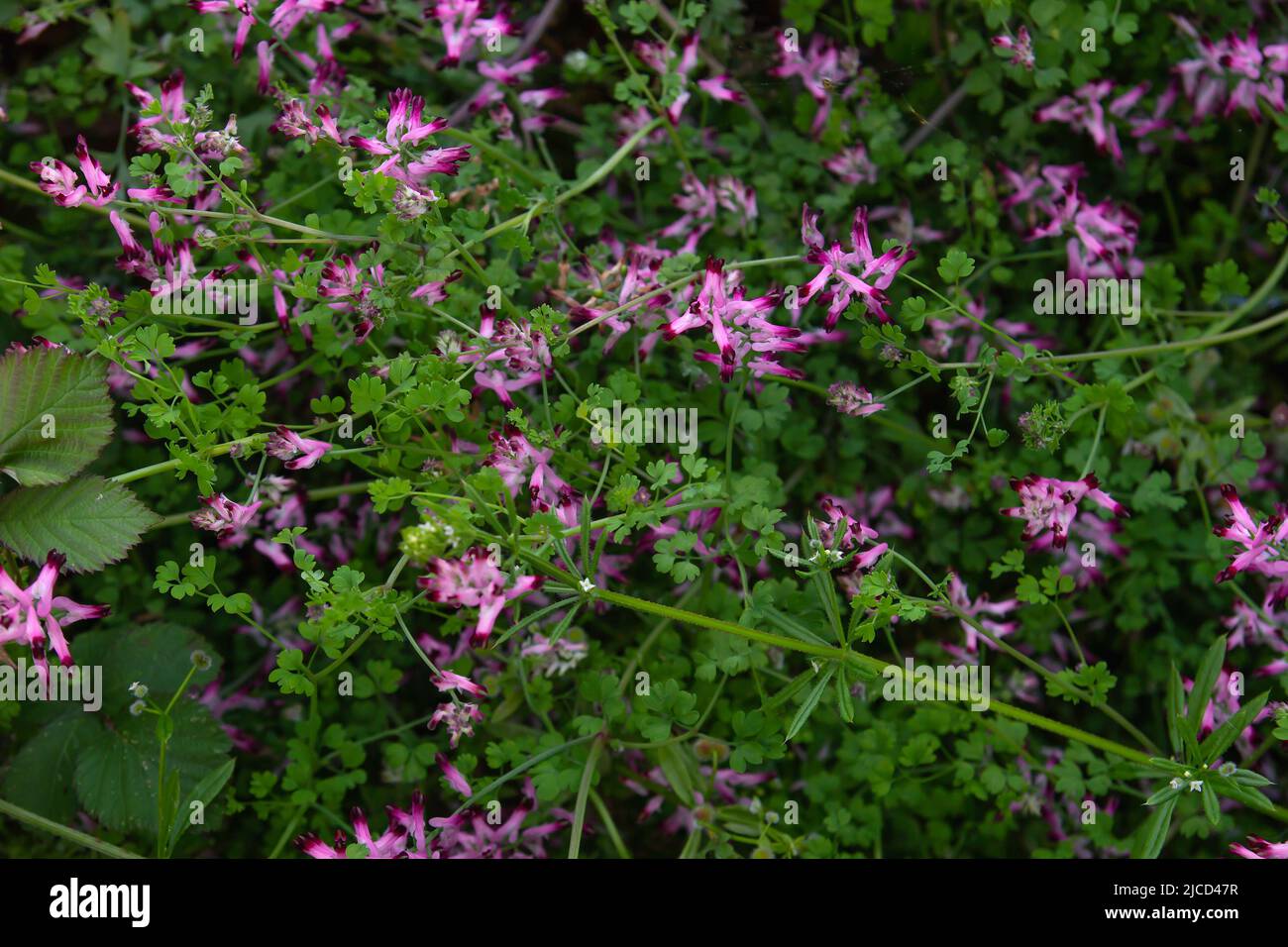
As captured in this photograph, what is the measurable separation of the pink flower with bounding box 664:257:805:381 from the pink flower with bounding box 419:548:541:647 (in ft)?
2.05

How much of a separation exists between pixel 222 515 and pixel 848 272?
4.28ft

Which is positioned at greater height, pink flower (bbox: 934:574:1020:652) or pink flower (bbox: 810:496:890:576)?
pink flower (bbox: 810:496:890:576)

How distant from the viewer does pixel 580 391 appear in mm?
2523

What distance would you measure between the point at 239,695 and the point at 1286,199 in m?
3.08

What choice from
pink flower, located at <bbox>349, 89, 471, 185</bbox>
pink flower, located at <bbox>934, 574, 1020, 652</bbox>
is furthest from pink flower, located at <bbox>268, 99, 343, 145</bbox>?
pink flower, located at <bbox>934, 574, 1020, 652</bbox>

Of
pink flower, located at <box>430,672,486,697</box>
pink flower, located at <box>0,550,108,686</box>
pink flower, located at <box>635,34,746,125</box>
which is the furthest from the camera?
pink flower, located at <box>635,34,746,125</box>

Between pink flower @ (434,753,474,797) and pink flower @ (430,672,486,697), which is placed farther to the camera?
pink flower @ (434,753,474,797)

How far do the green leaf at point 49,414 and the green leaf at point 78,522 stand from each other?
0.20 feet

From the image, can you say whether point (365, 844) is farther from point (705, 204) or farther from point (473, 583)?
point (705, 204)

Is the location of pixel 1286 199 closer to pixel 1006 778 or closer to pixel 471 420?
pixel 1006 778

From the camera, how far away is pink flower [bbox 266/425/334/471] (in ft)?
6.97

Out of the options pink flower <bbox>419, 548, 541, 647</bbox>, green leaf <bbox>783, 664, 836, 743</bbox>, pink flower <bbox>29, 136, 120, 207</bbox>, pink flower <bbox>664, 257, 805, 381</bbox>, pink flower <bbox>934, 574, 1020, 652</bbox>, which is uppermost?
pink flower <bbox>29, 136, 120, 207</bbox>

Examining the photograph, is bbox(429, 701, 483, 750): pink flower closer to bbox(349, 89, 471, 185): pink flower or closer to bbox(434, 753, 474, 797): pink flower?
bbox(434, 753, 474, 797): pink flower
